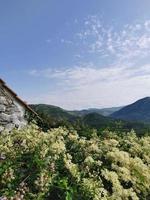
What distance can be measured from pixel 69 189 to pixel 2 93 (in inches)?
323

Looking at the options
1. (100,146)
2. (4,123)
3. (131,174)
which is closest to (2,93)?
(4,123)

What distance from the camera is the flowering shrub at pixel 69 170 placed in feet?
25.6

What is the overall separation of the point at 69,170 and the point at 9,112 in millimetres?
7328

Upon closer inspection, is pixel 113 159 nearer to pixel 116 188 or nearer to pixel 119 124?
pixel 116 188

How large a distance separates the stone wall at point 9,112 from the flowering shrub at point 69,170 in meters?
4.40

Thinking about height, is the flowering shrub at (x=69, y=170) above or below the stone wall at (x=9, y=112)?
below

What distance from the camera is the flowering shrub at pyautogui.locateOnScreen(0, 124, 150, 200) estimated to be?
7789 mm

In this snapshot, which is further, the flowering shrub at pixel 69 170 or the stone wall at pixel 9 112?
the stone wall at pixel 9 112

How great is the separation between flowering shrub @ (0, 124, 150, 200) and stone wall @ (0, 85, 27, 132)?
440 centimetres

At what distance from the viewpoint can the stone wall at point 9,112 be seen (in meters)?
14.8

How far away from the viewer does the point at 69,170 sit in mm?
8414

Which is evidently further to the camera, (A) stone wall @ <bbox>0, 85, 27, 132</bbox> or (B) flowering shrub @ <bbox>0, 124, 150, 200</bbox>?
(A) stone wall @ <bbox>0, 85, 27, 132</bbox>

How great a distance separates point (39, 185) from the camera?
789 centimetres

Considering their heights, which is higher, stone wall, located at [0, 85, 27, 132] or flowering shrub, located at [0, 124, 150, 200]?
stone wall, located at [0, 85, 27, 132]
